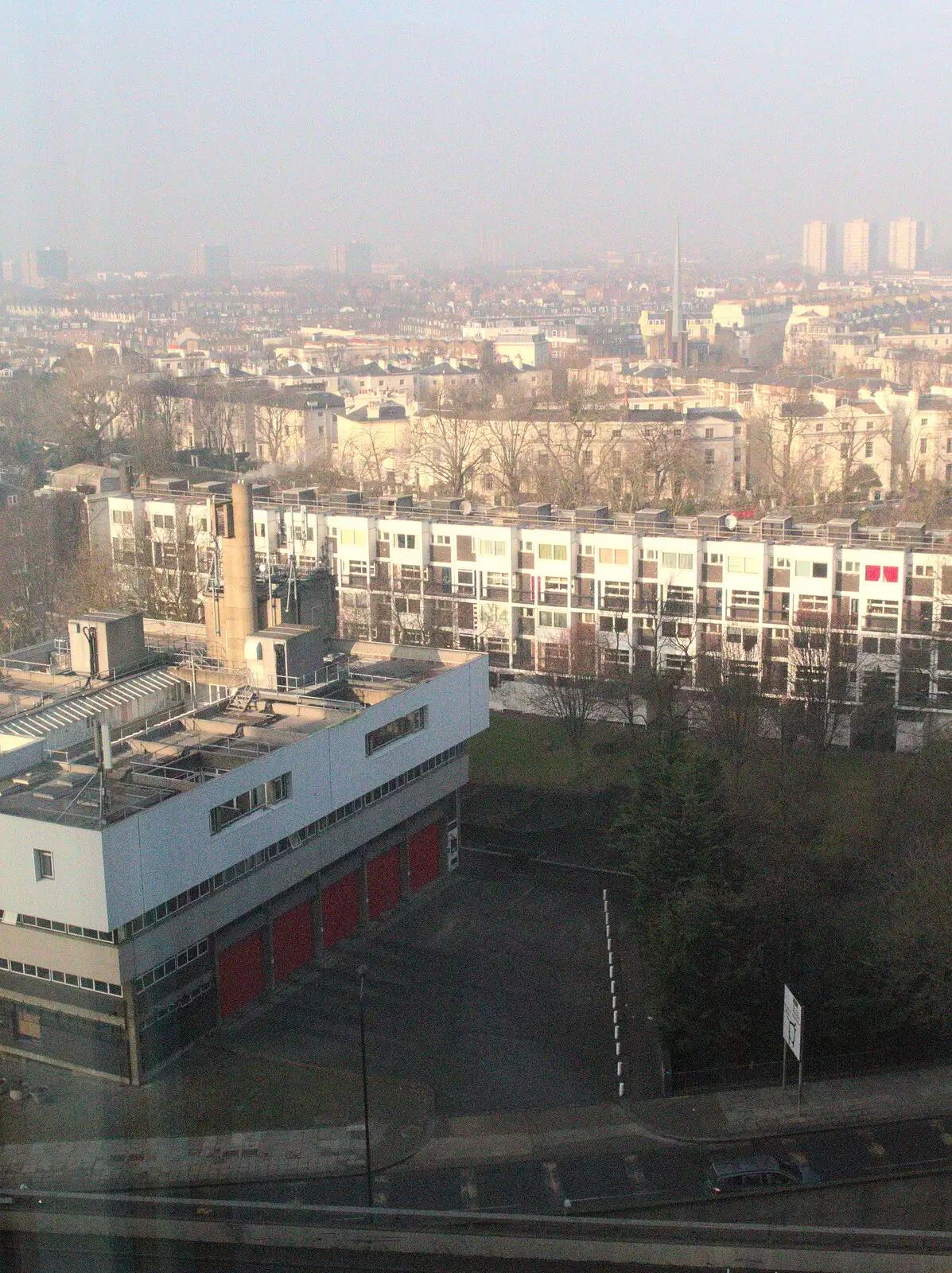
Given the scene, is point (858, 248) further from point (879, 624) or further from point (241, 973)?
point (241, 973)

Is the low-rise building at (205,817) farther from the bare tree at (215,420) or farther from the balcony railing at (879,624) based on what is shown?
the bare tree at (215,420)

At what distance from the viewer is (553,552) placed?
9398 mm

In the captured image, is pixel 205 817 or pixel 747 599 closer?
pixel 205 817

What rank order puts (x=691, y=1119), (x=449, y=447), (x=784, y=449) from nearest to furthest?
1. (x=691, y=1119)
2. (x=784, y=449)
3. (x=449, y=447)

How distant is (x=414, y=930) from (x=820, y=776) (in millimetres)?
2486

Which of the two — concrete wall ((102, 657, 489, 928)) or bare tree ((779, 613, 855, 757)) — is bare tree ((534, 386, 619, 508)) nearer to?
bare tree ((779, 613, 855, 757))

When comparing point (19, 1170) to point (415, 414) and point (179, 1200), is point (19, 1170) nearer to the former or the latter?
point (179, 1200)

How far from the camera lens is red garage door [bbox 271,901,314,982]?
5281 mm

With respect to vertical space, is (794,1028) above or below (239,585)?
below

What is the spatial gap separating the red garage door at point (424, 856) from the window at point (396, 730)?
481mm

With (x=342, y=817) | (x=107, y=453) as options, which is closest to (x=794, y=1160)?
(x=342, y=817)

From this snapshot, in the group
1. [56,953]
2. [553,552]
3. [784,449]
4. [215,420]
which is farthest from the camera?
[215,420]

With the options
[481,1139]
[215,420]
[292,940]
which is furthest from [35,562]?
[215,420]

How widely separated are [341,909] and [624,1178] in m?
1.89
